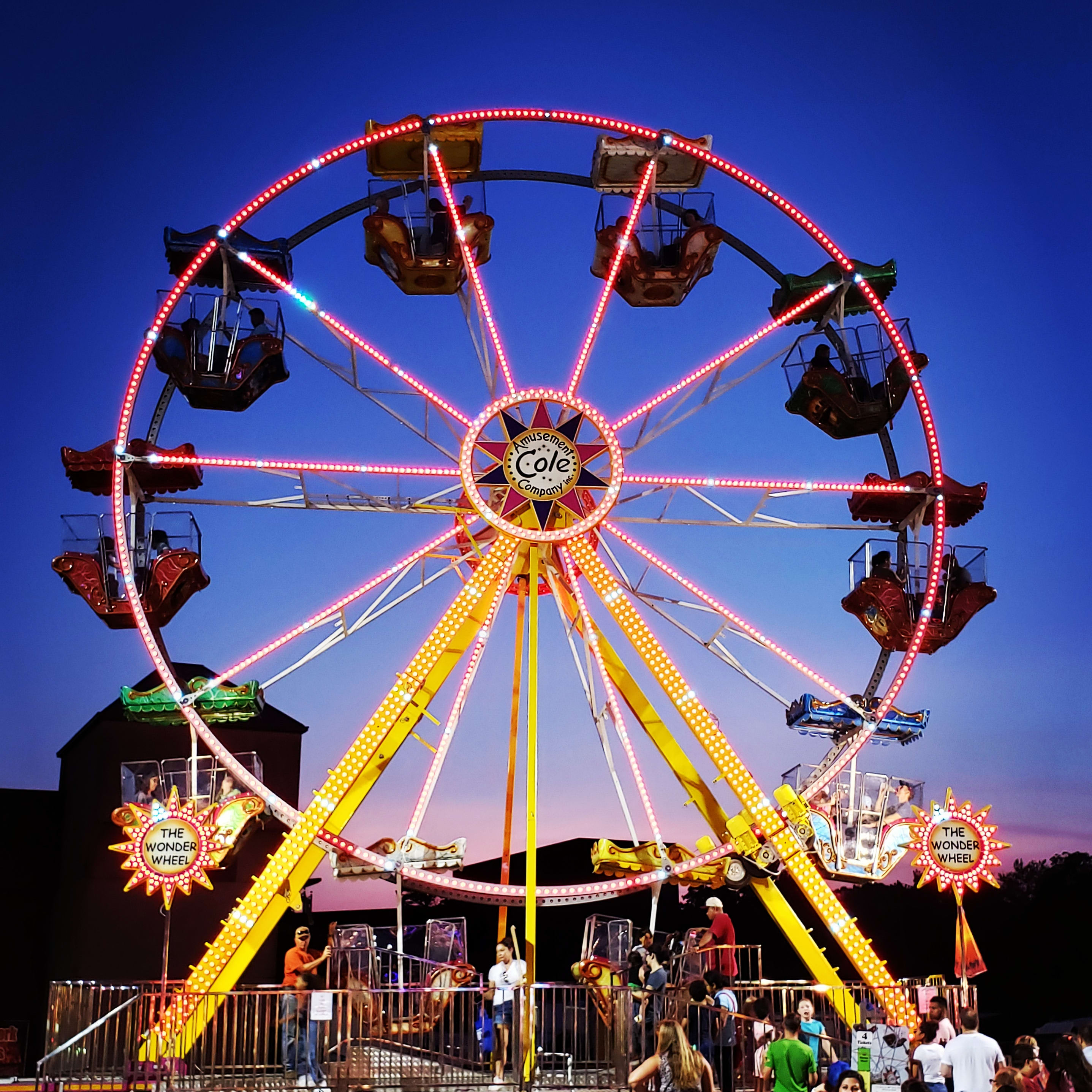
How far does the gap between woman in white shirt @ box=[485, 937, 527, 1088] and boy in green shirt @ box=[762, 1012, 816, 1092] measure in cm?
353

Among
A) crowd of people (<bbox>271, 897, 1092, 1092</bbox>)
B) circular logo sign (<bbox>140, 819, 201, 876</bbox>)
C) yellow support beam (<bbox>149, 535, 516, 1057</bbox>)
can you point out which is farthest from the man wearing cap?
circular logo sign (<bbox>140, 819, 201, 876</bbox>)

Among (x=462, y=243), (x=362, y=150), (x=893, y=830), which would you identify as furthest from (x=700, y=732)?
(x=362, y=150)

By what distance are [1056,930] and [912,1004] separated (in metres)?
34.2

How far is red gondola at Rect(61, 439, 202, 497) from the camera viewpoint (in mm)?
17906

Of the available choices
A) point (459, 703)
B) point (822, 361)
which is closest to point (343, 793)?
point (459, 703)

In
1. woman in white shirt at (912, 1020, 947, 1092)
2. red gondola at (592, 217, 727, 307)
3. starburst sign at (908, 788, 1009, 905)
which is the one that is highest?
red gondola at (592, 217, 727, 307)

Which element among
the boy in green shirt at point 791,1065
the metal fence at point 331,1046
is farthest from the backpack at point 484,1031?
the boy in green shirt at point 791,1065

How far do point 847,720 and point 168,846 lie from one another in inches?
325

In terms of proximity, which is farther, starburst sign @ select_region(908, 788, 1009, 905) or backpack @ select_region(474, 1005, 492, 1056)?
starburst sign @ select_region(908, 788, 1009, 905)

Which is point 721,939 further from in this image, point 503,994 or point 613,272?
point 613,272

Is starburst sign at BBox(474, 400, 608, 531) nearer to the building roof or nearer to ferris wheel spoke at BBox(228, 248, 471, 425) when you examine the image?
ferris wheel spoke at BBox(228, 248, 471, 425)

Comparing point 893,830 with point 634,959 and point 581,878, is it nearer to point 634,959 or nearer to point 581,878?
point 634,959

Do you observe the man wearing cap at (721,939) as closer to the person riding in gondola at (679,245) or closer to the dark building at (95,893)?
the person riding in gondola at (679,245)

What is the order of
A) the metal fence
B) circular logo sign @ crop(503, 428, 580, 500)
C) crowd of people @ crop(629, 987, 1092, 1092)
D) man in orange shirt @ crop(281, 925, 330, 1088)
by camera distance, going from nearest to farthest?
1. crowd of people @ crop(629, 987, 1092, 1092)
2. the metal fence
3. man in orange shirt @ crop(281, 925, 330, 1088)
4. circular logo sign @ crop(503, 428, 580, 500)
